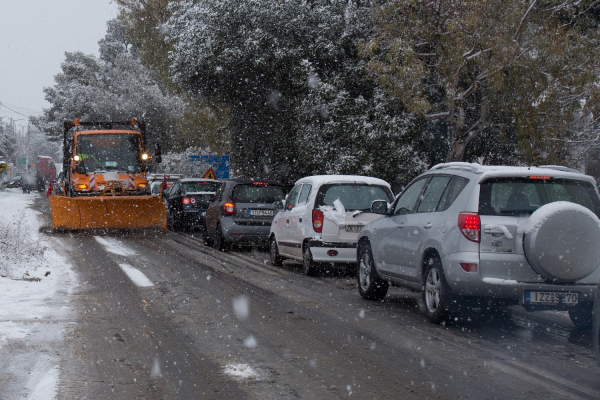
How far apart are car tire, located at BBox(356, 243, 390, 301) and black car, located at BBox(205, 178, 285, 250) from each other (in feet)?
19.5

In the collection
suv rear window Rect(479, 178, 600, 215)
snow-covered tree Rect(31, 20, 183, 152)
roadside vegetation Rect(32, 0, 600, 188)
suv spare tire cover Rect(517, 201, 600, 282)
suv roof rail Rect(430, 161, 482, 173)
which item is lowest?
suv spare tire cover Rect(517, 201, 600, 282)

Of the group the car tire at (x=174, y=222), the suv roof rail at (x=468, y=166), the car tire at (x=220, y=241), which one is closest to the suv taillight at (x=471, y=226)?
the suv roof rail at (x=468, y=166)

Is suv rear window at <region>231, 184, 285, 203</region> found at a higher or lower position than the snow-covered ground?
higher

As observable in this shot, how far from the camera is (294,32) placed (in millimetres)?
22469

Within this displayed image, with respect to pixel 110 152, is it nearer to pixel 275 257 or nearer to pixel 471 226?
pixel 275 257

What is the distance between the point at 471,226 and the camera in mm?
7051

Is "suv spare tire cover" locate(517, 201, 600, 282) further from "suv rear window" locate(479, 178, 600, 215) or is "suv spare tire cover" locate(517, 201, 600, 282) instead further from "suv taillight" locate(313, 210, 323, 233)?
"suv taillight" locate(313, 210, 323, 233)

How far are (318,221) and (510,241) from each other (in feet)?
16.5

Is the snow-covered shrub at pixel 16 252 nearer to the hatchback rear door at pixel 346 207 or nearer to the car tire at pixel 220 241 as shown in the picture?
the car tire at pixel 220 241

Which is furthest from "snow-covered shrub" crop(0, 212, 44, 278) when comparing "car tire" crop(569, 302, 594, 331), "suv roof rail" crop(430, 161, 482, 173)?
"car tire" crop(569, 302, 594, 331)

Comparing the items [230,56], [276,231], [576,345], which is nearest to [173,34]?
[230,56]

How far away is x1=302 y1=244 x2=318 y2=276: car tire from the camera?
11.8 metres

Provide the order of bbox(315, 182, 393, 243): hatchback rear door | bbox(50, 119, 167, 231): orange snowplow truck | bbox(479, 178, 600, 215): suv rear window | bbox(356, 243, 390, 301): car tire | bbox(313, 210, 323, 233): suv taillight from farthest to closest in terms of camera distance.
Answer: bbox(50, 119, 167, 231): orange snowplow truck, bbox(313, 210, 323, 233): suv taillight, bbox(315, 182, 393, 243): hatchback rear door, bbox(356, 243, 390, 301): car tire, bbox(479, 178, 600, 215): suv rear window

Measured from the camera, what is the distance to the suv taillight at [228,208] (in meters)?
15.8
